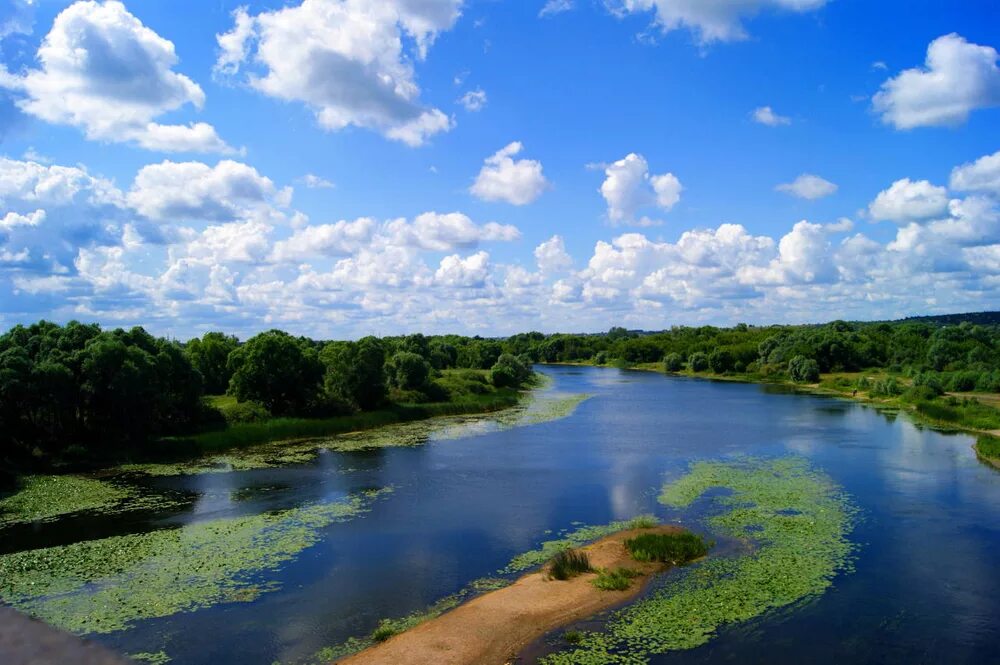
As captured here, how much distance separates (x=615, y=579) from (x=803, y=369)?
93458 mm

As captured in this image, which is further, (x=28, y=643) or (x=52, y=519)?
(x=52, y=519)

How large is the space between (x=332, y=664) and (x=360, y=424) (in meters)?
41.0

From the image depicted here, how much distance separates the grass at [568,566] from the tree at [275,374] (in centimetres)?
3660

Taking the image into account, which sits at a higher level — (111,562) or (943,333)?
(943,333)

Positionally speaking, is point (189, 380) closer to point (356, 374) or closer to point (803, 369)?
point (356, 374)

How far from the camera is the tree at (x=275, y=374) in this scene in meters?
53.8

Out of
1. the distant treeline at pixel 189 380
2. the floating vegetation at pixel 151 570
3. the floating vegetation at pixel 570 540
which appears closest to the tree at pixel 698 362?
the distant treeline at pixel 189 380

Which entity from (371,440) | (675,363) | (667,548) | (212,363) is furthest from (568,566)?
(675,363)

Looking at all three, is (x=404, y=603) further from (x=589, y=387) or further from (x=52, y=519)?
(x=589, y=387)

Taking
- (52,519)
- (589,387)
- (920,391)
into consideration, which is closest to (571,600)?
(52,519)

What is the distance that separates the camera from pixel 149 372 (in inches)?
1702

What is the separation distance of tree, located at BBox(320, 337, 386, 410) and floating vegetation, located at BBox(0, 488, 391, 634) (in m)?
30.2

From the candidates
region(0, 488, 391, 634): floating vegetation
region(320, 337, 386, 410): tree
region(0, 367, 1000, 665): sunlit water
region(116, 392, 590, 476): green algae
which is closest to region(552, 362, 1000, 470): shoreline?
region(0, 367, 1000, 665): sunlit water

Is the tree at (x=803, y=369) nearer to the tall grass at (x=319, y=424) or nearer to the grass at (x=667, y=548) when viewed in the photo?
the tall grass at (x=319, y=424)
